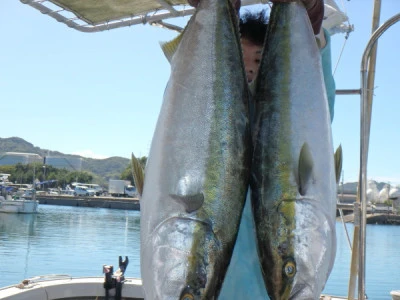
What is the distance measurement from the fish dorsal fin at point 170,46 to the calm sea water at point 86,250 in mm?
12701

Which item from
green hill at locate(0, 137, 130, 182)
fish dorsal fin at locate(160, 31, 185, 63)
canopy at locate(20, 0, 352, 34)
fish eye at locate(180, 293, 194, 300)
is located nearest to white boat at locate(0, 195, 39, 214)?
canopy at locate(20, 0, 352, 34)

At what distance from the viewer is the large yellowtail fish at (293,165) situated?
1.17 m

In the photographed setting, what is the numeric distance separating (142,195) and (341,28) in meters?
3.94

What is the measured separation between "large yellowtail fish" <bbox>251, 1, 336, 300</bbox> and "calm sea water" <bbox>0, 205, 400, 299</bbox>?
12.7 meters

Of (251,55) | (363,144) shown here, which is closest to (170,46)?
(251,55)

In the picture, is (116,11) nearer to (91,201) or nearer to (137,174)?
(137,174)

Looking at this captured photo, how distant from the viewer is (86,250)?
27828 millimetres

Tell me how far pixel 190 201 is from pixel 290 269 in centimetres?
31

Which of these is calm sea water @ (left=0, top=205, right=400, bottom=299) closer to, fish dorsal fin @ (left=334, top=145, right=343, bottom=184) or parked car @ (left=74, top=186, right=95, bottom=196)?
fish dorsal fin @ (left=334, top=145, right=343, bottom=184)

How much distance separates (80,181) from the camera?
269ft

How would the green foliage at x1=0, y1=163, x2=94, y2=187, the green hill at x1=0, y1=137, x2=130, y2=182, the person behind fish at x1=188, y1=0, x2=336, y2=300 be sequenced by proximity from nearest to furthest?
the person behind fish at x1=188, y1=0, x2=336, y2=300 < the green foliage at x1=0, y1=163, x2=94, y2=187 < the green hill at x1=0, y1=137, x2=130, y2=182

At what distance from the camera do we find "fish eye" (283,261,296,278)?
1.16m

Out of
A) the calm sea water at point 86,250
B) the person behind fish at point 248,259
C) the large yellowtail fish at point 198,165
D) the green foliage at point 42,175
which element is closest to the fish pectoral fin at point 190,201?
the large yellowtail fish at point 198,165

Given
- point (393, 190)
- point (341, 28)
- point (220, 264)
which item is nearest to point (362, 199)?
point (220, 264)
